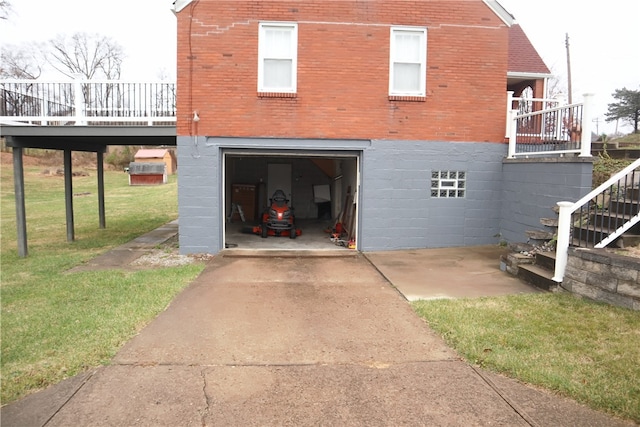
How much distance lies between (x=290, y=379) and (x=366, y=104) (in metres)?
7.63

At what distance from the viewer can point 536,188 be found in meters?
9.75

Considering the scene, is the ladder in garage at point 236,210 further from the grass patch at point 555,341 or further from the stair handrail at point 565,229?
the stair handrail at point 565,229

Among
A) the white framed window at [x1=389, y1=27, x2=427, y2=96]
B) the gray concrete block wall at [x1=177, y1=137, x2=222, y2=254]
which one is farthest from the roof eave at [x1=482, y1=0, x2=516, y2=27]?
the gray concrete block wall at [x1=177, y1=137, x2=222, y2=254]

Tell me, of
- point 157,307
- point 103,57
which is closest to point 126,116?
point 157,307

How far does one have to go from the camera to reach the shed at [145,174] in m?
40.8

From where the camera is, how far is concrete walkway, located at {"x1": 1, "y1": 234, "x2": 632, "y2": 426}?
368cm

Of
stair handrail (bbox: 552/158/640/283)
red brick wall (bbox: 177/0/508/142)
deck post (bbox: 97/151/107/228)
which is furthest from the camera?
deck post (bbox: 97/151/107/228)

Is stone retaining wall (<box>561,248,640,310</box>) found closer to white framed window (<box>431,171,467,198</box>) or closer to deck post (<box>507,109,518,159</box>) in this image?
white framed window (<box>431,171,467,198</box>)

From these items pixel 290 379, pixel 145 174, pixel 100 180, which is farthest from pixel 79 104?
pixel 145 174

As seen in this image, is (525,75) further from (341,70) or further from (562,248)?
(562,248)

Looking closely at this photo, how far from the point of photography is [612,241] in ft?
23.0

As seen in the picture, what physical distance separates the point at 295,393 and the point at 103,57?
61121mm

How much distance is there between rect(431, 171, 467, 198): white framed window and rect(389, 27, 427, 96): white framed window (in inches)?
74.7

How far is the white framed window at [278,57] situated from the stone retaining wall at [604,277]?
21.9 ft
